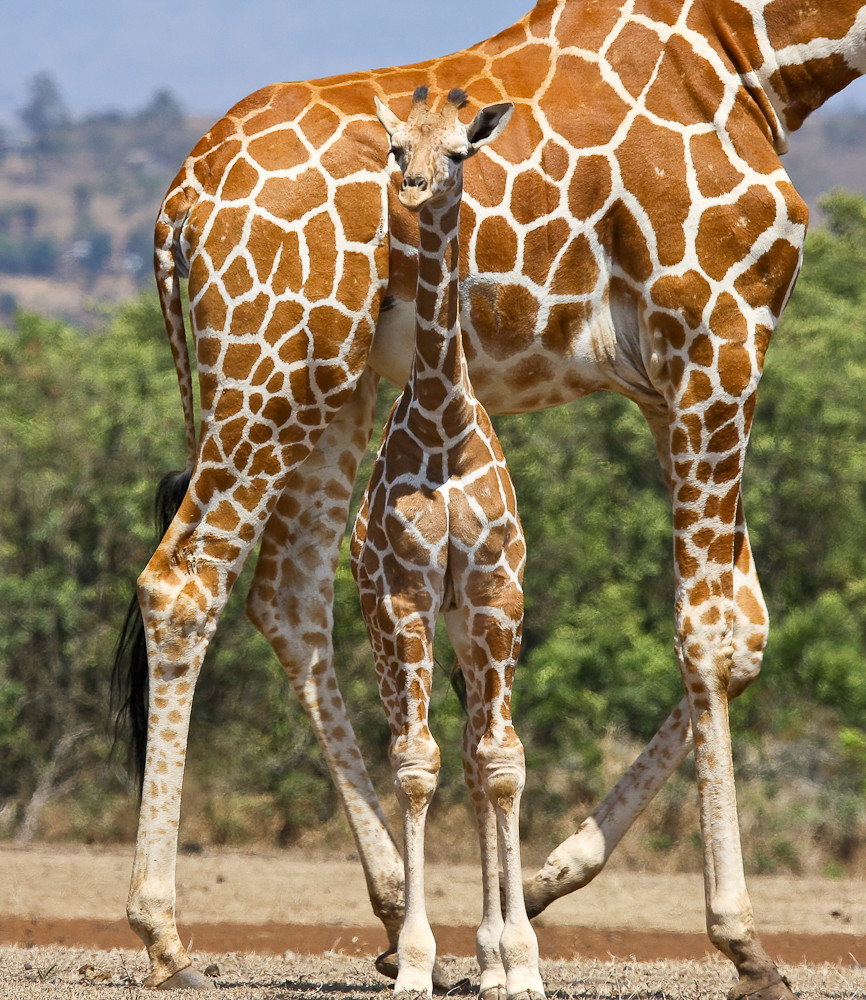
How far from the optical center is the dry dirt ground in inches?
241

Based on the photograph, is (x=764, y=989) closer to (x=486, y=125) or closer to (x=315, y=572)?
(x=315, y=572)

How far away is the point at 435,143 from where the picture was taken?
184 inches

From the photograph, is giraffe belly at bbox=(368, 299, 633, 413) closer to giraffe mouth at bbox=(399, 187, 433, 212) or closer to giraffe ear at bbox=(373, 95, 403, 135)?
giraffe ear at bbox=(373, 95, 403, 135)

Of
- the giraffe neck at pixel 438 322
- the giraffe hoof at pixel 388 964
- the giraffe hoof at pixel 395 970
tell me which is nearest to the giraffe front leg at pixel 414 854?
the giraffe hoof at pixel 395 970

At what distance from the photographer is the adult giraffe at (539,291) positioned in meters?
5.85

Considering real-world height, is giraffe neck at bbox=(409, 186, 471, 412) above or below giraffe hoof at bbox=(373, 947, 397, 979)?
above

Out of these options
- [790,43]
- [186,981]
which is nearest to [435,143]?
[790,43]

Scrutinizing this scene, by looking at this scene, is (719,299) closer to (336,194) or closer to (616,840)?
(336,194)

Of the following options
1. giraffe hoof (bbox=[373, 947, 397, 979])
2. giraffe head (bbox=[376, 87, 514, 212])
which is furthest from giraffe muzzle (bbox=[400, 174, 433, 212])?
giraffe hoof (bbox=[373, 947, 397, 979])

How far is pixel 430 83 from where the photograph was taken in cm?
623

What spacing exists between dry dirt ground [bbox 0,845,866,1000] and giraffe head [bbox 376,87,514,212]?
10.3ft

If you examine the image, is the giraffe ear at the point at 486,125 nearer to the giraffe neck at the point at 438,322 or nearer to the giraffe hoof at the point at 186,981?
the giraffe neck at the point at 438,322

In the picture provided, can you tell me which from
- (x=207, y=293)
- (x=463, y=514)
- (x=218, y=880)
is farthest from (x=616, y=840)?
(x=218, y=880)

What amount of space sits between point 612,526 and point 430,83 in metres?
8.51
